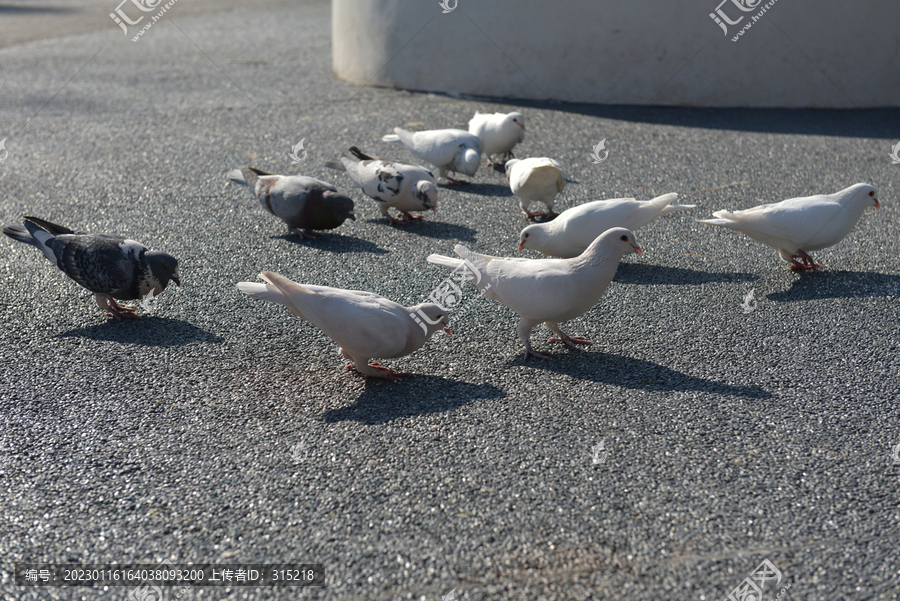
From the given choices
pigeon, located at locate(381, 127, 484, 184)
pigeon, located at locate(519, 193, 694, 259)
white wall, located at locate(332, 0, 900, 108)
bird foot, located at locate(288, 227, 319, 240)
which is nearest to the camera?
pigeon, located at locate(519, 193, 694, 259)

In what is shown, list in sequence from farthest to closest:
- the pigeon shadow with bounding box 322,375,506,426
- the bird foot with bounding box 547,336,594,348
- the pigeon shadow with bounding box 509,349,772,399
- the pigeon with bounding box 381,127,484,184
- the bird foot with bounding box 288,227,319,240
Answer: the pigeon with bounding box 381,127,484,184, the bird foot with bounding box 288,227,319,240, the bird foot with bounding box 547,336,594,348, the pigeon shadow with bounding box 509,349,772,399, the pigeon shadow with bounding box 322,375,506,426

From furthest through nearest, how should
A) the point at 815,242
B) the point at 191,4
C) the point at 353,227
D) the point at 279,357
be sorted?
1. the point at 191,4
2. the point at 353,227
3. the point at 815,242
4. the point at 279,357

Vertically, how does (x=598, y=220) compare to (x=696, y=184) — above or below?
above

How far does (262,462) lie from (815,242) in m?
3.49

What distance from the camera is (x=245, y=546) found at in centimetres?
235

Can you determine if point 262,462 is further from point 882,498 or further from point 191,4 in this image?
point 191,4

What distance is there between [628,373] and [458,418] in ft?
3.02

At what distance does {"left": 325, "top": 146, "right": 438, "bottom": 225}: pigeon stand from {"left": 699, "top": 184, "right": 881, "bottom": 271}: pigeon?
199 centimetres

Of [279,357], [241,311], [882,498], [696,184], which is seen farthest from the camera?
[696,184]

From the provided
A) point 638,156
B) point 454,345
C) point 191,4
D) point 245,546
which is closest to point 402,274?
point 454,345

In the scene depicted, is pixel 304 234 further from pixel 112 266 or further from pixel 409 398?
pixel 409 398

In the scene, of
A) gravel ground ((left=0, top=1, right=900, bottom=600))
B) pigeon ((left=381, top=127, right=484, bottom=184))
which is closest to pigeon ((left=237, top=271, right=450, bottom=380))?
gravel ground ((left=0, top=1, right=900, bottom=600))

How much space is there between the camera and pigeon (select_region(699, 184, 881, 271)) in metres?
4.32

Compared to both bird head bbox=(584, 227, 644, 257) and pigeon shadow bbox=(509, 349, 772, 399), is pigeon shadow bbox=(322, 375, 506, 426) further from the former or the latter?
bird head bbox=(584, 227, 644, 257)
